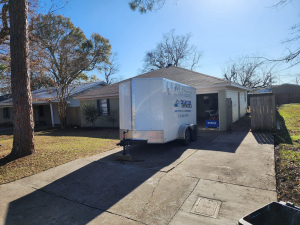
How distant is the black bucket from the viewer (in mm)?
2176

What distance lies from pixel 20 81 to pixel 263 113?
11044 mm

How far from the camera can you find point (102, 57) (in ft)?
75.7

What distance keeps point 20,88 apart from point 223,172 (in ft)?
22.5

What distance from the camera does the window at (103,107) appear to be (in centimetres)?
1669

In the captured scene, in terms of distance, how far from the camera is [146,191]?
13.7 feet

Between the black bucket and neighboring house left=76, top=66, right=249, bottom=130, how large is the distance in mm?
9617

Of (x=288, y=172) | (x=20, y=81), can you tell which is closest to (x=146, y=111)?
(x=288, y=172)

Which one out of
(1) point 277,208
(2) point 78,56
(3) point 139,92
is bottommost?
(1) point 277,208

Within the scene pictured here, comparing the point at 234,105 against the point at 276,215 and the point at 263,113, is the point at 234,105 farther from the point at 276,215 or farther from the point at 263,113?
the point at 276,215

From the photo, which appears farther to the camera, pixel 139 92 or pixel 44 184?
pixel 139 92

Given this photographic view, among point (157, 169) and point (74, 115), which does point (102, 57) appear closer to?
point (74, 115)

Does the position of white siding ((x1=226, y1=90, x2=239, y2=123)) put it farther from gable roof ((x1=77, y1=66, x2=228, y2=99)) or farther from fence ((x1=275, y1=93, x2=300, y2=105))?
fence ((x1=275, y1=93, x2=300, y2=105))

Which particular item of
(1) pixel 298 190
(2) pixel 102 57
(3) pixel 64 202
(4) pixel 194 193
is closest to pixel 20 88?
(3) pixel 64 202

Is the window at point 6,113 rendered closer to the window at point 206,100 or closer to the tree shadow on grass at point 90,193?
the window at point 206,100
